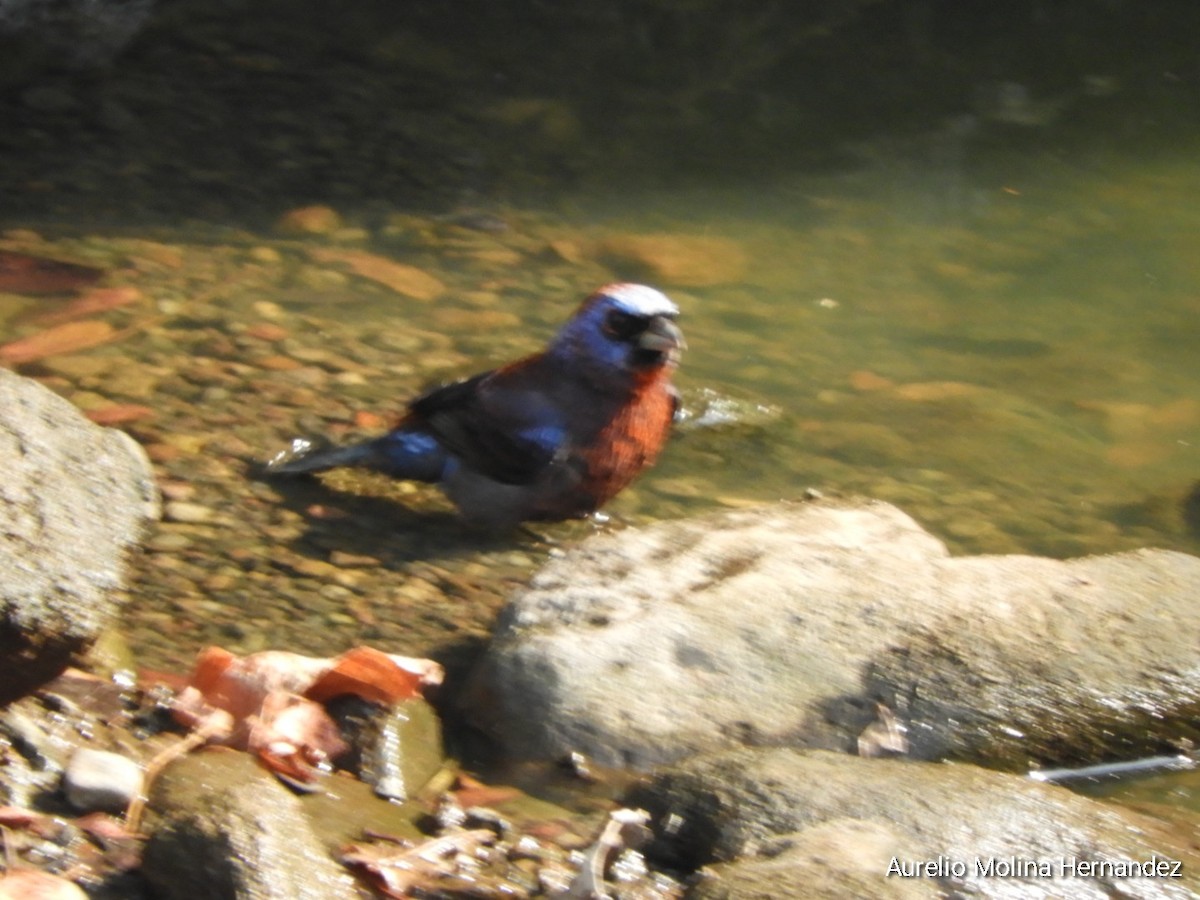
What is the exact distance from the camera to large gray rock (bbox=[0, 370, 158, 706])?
309cm

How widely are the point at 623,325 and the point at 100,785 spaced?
2387 millimetres

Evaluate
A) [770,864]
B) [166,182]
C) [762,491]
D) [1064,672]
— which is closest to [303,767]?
[770,864]

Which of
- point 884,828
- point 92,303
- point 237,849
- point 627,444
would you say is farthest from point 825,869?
point 92,303

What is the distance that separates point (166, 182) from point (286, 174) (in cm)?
54

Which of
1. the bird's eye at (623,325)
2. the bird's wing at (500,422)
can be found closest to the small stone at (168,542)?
the bird's wing at (500,422)

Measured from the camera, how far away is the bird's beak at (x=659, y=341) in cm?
493

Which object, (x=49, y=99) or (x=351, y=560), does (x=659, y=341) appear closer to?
(x=351, y=560)

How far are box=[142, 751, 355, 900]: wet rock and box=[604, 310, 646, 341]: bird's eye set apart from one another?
7.61 ft

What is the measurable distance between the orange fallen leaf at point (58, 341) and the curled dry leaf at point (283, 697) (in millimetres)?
2034

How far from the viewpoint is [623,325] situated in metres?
4.96

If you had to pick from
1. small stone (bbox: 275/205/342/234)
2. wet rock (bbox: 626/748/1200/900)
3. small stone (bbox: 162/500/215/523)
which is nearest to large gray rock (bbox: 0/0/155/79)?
small stone (bbox: 275/205/342/234)

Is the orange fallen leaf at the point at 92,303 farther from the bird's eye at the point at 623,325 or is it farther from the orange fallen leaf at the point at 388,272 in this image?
the bird's eye at the point at 623,325

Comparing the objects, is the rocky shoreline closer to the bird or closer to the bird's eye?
the bird

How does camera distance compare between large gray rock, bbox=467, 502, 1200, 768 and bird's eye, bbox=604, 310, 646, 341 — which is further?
bird's eye, bbox=604, 310, 646, 341
